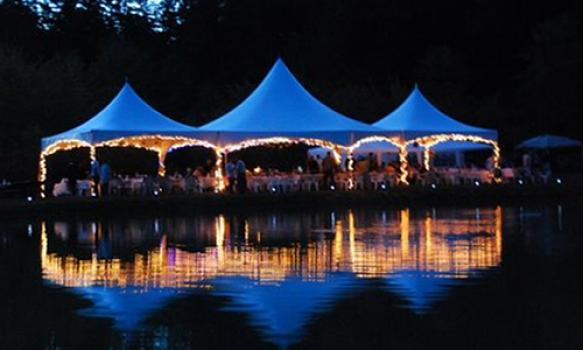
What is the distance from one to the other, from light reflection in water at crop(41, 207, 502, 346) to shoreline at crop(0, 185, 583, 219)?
384 cm

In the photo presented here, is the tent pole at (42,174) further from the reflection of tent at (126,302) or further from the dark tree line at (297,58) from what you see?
the reflection of tent at (126,302)

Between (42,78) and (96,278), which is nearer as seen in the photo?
(96,278)

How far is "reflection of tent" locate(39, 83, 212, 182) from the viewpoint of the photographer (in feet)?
111

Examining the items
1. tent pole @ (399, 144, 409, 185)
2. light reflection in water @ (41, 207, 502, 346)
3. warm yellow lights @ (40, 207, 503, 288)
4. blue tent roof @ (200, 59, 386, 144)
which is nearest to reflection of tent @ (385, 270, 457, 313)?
light reflection in water @ (41, 207, 502, 346)

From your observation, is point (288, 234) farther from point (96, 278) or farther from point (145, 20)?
point (145, 20)

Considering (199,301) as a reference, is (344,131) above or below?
above

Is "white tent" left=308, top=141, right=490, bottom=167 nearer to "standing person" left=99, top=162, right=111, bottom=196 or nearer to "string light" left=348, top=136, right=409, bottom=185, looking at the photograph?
"string light" left=348, top=136, right=409, bottom=185

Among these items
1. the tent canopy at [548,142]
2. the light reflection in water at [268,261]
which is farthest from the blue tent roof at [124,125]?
the tent canopy at [548,142]

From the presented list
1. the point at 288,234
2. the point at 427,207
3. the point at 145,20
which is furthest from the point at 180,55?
A: the point at 288,234

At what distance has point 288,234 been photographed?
2203 cm

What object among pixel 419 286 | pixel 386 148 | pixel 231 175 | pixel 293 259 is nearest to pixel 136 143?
pixel 231 175

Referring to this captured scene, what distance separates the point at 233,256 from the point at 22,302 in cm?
522

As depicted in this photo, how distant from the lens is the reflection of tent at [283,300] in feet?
35.1

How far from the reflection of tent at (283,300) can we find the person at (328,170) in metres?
21.8
